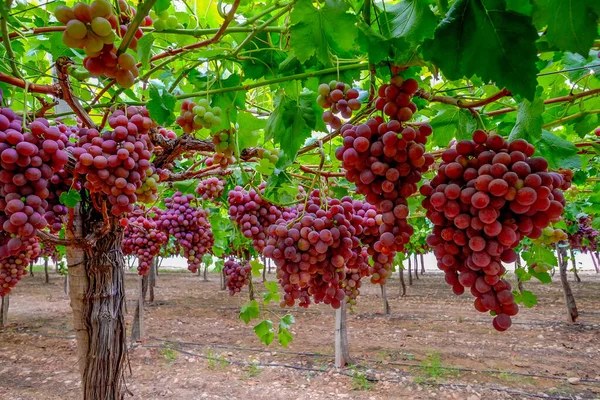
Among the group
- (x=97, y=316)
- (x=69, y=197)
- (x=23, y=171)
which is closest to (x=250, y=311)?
(x=97, y=316)

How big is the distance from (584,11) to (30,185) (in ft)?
4.87

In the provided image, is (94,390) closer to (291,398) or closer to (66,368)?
(291,398)

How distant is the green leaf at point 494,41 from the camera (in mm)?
829

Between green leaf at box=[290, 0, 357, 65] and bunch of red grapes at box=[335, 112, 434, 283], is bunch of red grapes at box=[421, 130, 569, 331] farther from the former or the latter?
green leaf at box=[290, 0, 357, 65]

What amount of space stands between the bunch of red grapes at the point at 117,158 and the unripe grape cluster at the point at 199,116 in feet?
0.60

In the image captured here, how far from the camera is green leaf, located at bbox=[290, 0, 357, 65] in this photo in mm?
1082

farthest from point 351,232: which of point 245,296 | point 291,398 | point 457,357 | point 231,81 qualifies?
point 245,296

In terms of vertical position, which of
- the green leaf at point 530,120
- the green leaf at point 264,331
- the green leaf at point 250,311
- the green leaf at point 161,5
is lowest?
the green leaf at point 264,331

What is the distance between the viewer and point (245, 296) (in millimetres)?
15586

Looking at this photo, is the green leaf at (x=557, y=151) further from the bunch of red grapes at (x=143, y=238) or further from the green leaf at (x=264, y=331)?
the bunch of red grapes at (x=143, y=238)

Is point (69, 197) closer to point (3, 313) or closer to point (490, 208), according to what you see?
point (490, 208)

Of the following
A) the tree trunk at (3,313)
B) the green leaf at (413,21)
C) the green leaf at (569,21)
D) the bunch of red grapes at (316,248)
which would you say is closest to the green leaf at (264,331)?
the bunch of red grapes at (316,248)

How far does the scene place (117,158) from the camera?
137cm

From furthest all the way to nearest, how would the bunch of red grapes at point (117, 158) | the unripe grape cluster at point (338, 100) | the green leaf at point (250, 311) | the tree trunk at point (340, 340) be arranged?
the tree trunk at point (340, 340) < the green leaf at point (250, 311) < the bunch of red grapes at point (117, 158) < the unripe grape cluster at point (338, 100)
